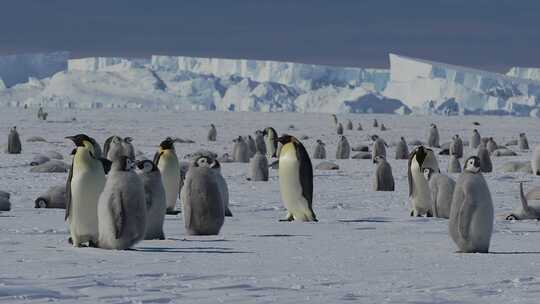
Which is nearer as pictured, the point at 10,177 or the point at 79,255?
the point at 79,255

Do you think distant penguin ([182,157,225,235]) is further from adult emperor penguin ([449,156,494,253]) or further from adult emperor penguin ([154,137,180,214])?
adult emperor penguin ([154,137,180,214])

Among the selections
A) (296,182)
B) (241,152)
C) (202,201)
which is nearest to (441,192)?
(296,182)

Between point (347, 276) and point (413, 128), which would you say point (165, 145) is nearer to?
point (347, 276)

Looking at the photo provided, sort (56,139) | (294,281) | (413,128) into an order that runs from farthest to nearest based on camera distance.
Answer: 1. (413,128)
2. (56,139)
3. (294,281)

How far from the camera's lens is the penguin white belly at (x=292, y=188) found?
1137 centimetres

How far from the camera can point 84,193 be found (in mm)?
7891

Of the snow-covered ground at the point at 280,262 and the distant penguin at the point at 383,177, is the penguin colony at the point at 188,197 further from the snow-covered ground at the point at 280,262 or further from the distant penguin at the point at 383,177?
the distant penguin at the point at 383,177

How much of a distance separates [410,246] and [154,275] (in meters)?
2.91

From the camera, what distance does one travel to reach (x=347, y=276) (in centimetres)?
638

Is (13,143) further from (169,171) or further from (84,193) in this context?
(84,193)

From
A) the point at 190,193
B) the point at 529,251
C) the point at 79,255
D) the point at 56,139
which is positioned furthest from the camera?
the point at 56,139

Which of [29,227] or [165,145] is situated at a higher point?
[165,145]

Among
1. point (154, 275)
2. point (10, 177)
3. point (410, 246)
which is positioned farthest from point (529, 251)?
point (10, 177)

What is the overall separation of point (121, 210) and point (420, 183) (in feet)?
18.8
